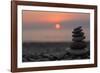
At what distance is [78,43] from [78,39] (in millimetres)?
48

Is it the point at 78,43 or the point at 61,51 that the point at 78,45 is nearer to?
the point at 78,43

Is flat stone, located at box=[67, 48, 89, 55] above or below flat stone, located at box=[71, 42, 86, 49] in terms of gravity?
below

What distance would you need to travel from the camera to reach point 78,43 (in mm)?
2361

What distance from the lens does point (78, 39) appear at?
237 cm

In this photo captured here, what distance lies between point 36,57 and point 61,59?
11.7 inches

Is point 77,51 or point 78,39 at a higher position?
point 78,39

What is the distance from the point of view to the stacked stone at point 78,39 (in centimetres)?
235

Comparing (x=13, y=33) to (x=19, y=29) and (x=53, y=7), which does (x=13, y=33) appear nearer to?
(x=19, y=29)

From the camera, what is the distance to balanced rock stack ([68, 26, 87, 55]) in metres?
2.34

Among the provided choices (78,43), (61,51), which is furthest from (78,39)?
(61,51)

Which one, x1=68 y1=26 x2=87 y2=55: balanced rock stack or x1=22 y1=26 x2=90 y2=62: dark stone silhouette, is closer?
x1=22 y1=26 x2=90 y2=62: dark stone silhouette

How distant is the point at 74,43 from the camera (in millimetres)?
2348

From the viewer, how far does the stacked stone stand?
2.35 metres

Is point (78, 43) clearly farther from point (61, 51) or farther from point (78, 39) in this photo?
point (61, 51)
